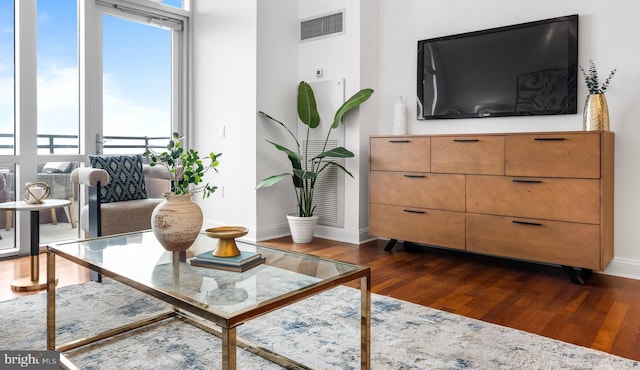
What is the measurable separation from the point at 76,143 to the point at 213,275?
312cm

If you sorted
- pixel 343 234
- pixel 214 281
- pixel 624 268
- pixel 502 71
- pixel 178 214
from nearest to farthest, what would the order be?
pixel 214 281 → pixel 178 214 → pixel 624 268 → pixel 502 71 → pixel 343 234

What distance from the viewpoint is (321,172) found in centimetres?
453

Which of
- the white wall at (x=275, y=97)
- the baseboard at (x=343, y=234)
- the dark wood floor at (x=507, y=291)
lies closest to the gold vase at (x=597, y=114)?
the dark wood floor at (x=507, y=291)

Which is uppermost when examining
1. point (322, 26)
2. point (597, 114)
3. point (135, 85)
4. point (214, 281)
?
point (322, 26)

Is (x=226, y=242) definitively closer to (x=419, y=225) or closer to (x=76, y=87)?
(x=419, y=225)

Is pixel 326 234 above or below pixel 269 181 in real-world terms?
below

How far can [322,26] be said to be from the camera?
14.5ft

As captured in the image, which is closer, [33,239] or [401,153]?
[33,239]

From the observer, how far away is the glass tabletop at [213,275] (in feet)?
4.35

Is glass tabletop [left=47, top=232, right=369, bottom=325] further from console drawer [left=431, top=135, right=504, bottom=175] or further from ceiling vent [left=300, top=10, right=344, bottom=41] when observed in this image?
ceiling vent [left=300, top=10, right=344, bottom=41]

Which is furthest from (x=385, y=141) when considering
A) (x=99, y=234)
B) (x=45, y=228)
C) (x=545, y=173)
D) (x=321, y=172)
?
(x=45, y=228)

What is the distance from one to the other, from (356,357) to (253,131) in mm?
2844

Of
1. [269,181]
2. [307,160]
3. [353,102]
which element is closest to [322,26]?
[353,102]

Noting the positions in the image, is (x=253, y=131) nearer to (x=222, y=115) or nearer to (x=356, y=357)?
(x=222, y=115)
